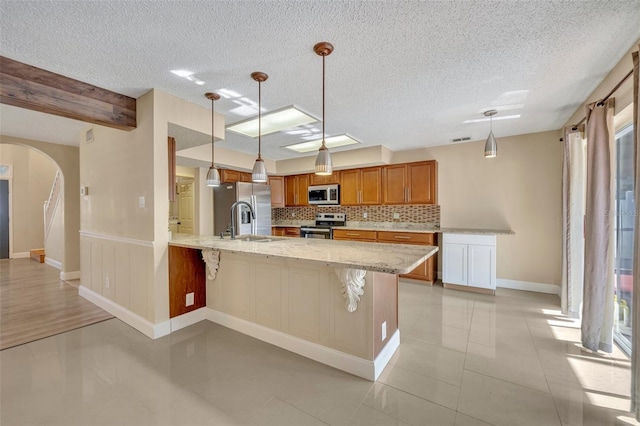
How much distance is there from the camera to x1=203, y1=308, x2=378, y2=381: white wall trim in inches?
76.6

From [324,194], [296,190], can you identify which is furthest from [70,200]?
[324,194]

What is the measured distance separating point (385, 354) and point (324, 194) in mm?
3811

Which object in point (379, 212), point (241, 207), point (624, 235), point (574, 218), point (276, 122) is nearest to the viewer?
point (624, 235)

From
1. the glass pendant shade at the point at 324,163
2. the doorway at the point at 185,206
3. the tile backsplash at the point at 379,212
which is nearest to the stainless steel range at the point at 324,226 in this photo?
the tile backsplash at the point at 379,212

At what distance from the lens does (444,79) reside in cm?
231

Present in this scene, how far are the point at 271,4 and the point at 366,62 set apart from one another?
34.3 inches

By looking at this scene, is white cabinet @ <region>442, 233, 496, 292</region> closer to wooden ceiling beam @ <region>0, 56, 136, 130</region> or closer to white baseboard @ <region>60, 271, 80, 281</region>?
wooden ceiling beam @ <region>0, 56, 136, 130</region>

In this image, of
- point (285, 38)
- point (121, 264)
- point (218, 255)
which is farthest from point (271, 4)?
point (121, 264)

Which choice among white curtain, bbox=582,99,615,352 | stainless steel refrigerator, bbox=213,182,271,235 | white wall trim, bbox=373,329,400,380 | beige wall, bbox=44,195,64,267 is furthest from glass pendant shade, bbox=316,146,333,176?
beige wall, bbox=44,195,64,267

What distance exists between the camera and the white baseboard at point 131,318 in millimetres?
2576

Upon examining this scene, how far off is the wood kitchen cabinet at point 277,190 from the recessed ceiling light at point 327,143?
138cm

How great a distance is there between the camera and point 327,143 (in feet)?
14.8

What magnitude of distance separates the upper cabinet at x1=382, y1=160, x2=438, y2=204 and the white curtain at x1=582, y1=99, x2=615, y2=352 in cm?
232

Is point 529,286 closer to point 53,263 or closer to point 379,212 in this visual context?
point 379,212
